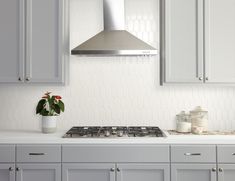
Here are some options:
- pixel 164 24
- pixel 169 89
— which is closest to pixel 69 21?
pixel 164 24

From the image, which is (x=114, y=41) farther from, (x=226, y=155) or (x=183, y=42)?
(x=226, y=155)

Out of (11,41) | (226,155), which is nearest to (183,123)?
(226,155)

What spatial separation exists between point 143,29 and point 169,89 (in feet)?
2.27

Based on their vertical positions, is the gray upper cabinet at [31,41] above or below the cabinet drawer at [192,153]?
above

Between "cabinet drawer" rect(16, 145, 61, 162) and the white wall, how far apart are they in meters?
0.68

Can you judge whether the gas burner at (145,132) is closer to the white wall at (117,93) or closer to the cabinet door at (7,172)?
the white wall at (117,93)

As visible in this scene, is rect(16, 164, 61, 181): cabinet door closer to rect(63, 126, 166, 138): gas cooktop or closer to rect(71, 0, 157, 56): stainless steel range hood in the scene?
rect(63, 126, 166, 138): gas cooktop

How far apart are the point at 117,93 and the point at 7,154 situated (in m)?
1.26

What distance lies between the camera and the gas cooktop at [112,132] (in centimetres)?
275

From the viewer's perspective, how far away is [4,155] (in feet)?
8.66

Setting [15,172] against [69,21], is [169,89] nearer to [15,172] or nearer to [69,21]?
[69,21]

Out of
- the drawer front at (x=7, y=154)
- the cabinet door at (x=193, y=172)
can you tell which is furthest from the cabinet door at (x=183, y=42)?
the drawer front at (x=7, y=154)

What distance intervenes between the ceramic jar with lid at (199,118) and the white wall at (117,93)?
10.1 inches

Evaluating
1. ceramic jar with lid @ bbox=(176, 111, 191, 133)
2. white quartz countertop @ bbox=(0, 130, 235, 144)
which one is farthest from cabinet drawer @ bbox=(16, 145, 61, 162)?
ceramic jar with lid @ bbox=(176, 111, 191, 133)
